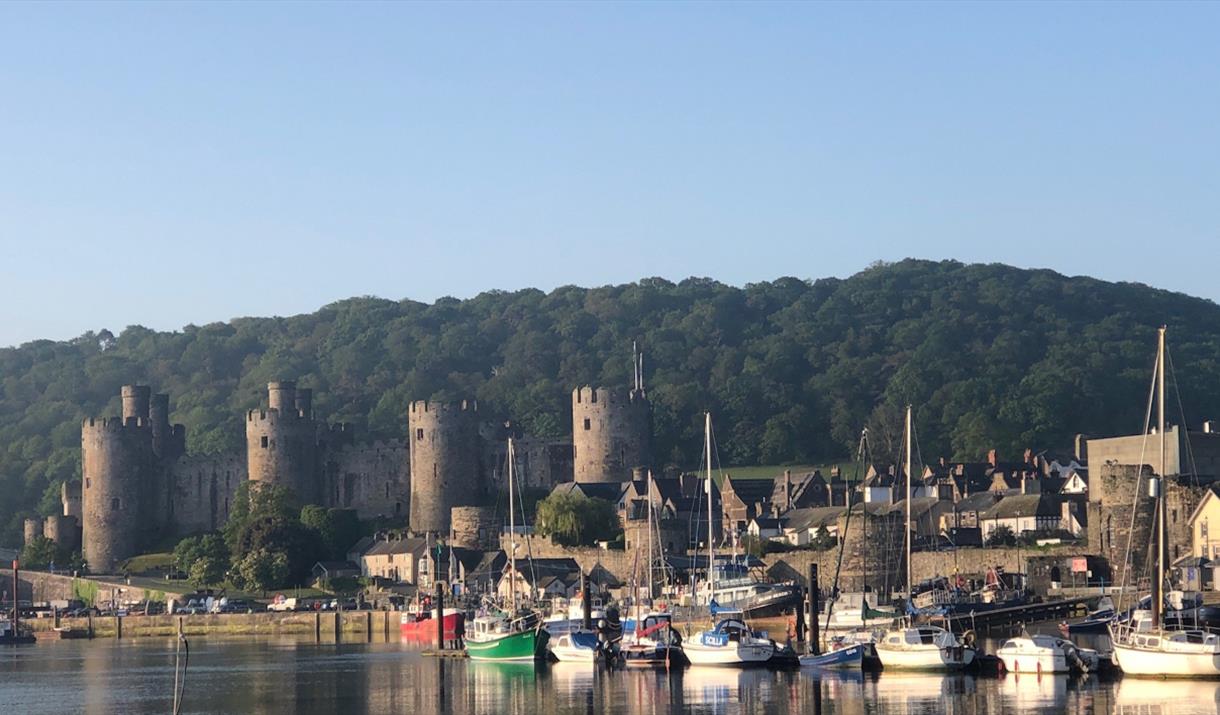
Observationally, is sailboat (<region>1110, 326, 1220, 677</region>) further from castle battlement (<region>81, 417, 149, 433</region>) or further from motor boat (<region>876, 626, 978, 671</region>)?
castle battlement (<region>81, 417, 149, 433</region>)

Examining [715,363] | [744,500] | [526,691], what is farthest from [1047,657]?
[715,363]

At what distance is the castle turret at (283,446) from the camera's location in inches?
3263

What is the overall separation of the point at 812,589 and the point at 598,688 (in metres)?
5.00

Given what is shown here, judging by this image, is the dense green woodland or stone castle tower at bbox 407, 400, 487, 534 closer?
stone castle tower at bbox 407, 400, 487, 534

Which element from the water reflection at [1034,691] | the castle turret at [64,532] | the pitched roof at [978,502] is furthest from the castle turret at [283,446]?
the water reflection at [1034,691]

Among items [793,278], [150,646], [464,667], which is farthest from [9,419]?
[464,667]

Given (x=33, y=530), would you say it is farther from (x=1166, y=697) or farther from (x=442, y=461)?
(x=1166, y=697)

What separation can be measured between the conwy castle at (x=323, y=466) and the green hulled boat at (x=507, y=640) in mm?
29282

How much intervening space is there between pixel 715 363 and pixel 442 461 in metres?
42.3

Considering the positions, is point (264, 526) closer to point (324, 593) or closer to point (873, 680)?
point (324, 593)

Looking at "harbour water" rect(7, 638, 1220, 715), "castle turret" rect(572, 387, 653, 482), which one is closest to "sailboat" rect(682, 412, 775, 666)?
"harbour water" rect(7, 638, 1220, 715)

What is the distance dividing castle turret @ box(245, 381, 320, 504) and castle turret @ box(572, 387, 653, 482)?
10732mm

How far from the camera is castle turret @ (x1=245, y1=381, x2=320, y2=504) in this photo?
8288cm

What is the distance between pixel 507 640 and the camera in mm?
47125
